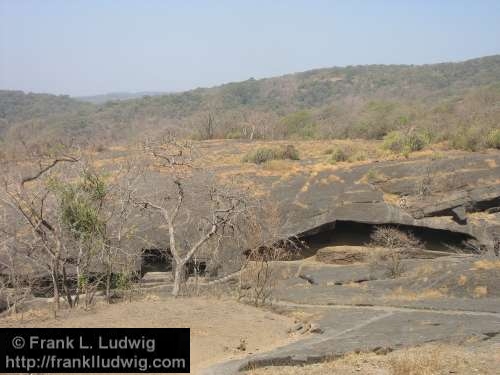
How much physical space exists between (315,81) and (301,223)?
93.3m

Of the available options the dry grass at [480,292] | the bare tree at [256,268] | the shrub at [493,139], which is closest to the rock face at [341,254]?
the bare tree at [256,268]

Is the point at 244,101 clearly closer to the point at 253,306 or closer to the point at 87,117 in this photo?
the point at 87,117

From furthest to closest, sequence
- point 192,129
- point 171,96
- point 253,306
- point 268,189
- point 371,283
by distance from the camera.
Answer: point 171,96, point 192,129, point 268,189, point 371,283, point 253,306

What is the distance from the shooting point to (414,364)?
8609 mm

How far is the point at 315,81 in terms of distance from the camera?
116625 mm

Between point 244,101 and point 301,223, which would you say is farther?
point 244,101

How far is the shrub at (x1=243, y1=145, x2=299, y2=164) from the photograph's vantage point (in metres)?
34.6

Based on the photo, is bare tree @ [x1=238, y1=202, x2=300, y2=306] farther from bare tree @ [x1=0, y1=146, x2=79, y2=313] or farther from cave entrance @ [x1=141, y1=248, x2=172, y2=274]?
bare tree @ [x1=0, y1=146, x2=79, y2=313]

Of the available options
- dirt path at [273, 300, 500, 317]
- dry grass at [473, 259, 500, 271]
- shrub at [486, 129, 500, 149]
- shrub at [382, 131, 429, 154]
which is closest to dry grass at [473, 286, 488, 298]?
dry grass at [473, 259, 500, 271]

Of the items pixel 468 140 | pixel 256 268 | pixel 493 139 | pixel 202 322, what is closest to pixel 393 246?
pixel 256 268

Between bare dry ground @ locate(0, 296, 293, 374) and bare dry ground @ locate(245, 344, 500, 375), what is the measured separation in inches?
79.5

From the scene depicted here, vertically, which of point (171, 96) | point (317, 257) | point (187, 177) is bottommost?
point (317, 257)

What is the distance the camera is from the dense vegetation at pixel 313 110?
1639 inches

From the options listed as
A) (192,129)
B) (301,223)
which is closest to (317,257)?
(301,223)
